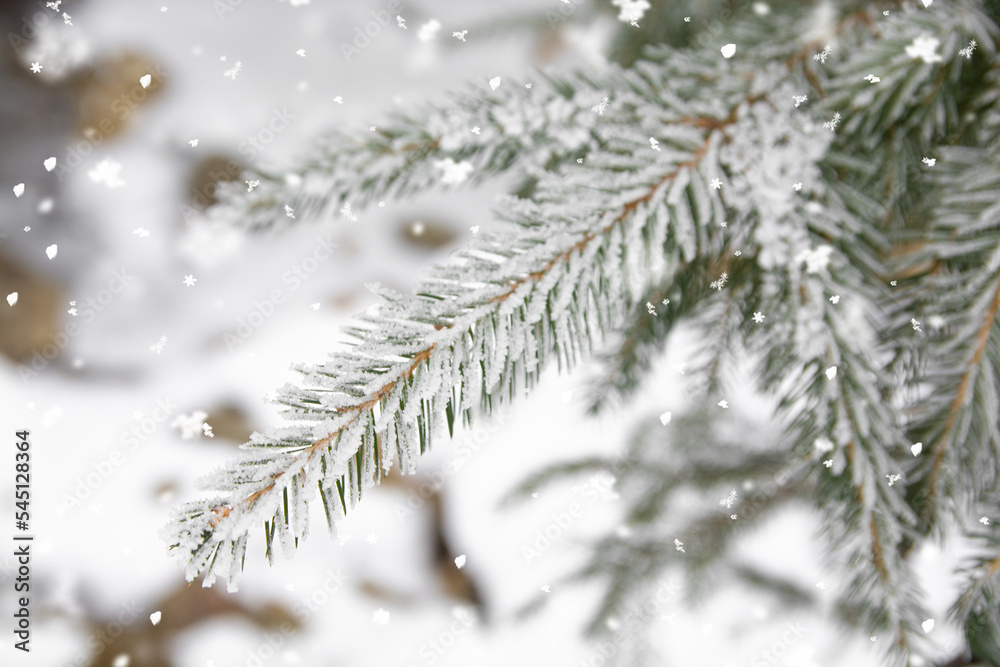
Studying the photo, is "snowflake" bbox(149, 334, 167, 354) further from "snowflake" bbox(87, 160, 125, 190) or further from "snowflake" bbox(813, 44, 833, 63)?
"snowflake" bbox(813, 44, 833, 63)

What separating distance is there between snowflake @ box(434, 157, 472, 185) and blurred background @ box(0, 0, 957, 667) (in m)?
0.44

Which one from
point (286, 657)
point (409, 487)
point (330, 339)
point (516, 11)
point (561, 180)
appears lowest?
point (286, 657)

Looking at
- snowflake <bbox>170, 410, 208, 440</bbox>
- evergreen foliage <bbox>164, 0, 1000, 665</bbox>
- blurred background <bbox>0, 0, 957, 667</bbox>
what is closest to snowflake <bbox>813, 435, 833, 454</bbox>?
evergreen foliage <bbox>164, 0, 1000, 665</bbox>

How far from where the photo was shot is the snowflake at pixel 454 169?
13.9 inches

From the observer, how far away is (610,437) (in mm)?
1021

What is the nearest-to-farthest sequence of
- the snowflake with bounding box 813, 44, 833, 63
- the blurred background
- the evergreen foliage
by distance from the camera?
1. the evergreen foliage
2. the snowflake with bounding box 813, 44, 833, 63
3. the blurred background

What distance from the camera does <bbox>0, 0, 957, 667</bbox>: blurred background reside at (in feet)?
2.71

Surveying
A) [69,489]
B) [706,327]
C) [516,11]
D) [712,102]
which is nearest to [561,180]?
[712,102]

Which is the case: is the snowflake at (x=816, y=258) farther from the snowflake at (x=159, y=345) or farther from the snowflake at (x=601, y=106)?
the snowflake at (x=159, y=345)

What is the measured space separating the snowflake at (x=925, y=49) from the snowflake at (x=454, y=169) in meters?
0.27

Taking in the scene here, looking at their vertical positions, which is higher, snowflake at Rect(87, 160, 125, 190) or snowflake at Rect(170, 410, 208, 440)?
snowflake at Rect(87, 160, 125, 190)

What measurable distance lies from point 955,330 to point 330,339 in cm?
87

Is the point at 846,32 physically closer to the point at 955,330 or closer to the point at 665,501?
the point at 955,330

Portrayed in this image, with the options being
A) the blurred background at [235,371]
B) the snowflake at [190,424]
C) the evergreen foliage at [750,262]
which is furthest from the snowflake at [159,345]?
the evergreen foliage at [750,262]
